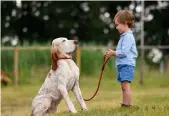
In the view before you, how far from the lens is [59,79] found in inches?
274

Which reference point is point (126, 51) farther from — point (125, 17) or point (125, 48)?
point (125, 17)

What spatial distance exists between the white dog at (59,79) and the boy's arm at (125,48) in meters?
0.60

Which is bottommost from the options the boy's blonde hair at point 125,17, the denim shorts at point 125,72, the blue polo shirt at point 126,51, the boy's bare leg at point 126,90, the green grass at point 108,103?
the green grass at point 108,103

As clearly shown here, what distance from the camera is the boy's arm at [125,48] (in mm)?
7023

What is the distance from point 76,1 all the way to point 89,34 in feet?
7.28

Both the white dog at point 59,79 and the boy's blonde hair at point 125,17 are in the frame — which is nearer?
the white dog at point 59,79

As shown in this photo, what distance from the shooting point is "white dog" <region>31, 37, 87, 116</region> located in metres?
6.96

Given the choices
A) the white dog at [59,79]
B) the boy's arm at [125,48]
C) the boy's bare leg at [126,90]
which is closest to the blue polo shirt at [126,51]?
the boy's arm at [125,48]

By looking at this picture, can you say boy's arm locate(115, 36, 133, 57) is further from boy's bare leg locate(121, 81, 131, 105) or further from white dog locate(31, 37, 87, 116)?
white dog locate(31, 37, 87, 116)

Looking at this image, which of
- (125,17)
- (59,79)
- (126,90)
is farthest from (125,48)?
(59,79)

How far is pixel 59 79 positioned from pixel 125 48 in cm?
98

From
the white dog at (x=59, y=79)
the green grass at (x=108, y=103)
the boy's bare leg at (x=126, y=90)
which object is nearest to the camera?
the green grass at (x=108, y=103)

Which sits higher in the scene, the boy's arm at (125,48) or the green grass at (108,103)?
the boy's arm at (125,48)

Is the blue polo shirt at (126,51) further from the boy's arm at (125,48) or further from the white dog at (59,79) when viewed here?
the white dog at (59,79)
